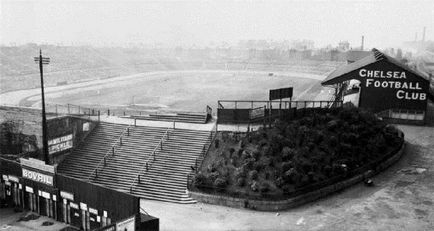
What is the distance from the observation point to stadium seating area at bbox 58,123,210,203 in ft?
94.8

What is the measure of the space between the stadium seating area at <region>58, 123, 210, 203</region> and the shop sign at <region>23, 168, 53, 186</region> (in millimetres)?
4385

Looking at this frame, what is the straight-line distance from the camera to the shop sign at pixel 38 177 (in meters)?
26.0

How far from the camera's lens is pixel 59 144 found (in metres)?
33.1

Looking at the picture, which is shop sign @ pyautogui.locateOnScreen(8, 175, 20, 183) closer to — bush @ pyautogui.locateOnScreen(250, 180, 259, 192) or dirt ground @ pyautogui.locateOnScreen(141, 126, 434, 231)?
dirt ground @ pyautogui.locateOnScreen(141, 126, 434, 231)

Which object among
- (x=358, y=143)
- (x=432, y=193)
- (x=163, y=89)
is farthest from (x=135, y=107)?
(x=432, y=193)

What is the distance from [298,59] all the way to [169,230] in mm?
123190

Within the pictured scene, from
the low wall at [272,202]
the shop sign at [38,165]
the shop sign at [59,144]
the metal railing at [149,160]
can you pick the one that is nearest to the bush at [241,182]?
the low wall at [272,202]

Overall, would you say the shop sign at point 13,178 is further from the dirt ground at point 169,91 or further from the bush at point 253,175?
the dirt ground at point 169,91

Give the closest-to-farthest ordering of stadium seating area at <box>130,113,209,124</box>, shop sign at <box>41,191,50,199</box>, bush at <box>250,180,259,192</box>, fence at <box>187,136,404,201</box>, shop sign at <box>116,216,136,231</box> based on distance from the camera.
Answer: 1. shop sign at <box>116,216,136,231</box>
2. fence at <box>187,136,404,201</box>
3. shop sign at <box>41,191,50,199</box>
4. bush at <box>250,180,259,192</box>
5. stadium seating area at <box>130,113,209,124</box>

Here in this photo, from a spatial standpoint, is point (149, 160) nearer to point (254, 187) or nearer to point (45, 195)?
point (45, 195)

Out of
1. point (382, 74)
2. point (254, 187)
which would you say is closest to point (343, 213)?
point (254, 187)

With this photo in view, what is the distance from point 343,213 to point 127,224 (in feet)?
43.8

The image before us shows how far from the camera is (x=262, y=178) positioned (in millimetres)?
27547

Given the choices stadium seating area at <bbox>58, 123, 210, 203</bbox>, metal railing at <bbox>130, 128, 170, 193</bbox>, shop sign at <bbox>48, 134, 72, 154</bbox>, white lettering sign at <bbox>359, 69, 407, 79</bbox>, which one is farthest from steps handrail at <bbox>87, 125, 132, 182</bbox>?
white lettering sign at <bbox>359, 69, 407, 79</bbox>
